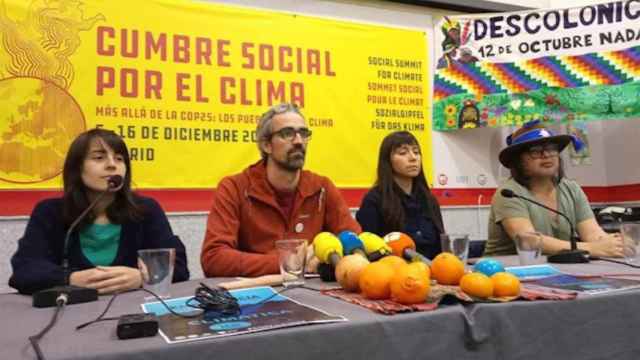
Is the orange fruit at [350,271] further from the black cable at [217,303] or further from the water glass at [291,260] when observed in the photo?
the black cable at [217,303]

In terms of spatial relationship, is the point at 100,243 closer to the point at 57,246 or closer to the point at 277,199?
the point at 57,246

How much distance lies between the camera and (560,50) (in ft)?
10.7

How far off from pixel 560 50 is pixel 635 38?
1.36 ft

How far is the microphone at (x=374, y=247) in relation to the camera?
4.01 feet

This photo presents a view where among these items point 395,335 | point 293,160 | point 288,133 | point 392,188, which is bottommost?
point 395,335

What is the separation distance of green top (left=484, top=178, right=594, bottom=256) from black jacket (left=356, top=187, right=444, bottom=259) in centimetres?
26

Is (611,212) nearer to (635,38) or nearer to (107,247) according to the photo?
(635,38)

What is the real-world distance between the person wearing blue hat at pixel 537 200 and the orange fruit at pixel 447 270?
3.45 feet

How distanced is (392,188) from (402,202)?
0.27 ft

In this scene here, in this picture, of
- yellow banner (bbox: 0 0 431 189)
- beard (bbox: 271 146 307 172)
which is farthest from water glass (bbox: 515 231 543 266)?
yellow banner (bbox: 0 0 431 189)

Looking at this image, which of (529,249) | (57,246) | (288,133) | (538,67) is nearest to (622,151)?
(538,67)

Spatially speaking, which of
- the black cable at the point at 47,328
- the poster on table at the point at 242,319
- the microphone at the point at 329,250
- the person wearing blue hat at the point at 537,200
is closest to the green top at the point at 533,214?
the person wearing blue hat at the point at 537,200

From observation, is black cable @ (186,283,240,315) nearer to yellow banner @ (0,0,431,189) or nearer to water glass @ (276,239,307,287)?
water glass @ (276,239,307,287)

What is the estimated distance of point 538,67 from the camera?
3273 mm
